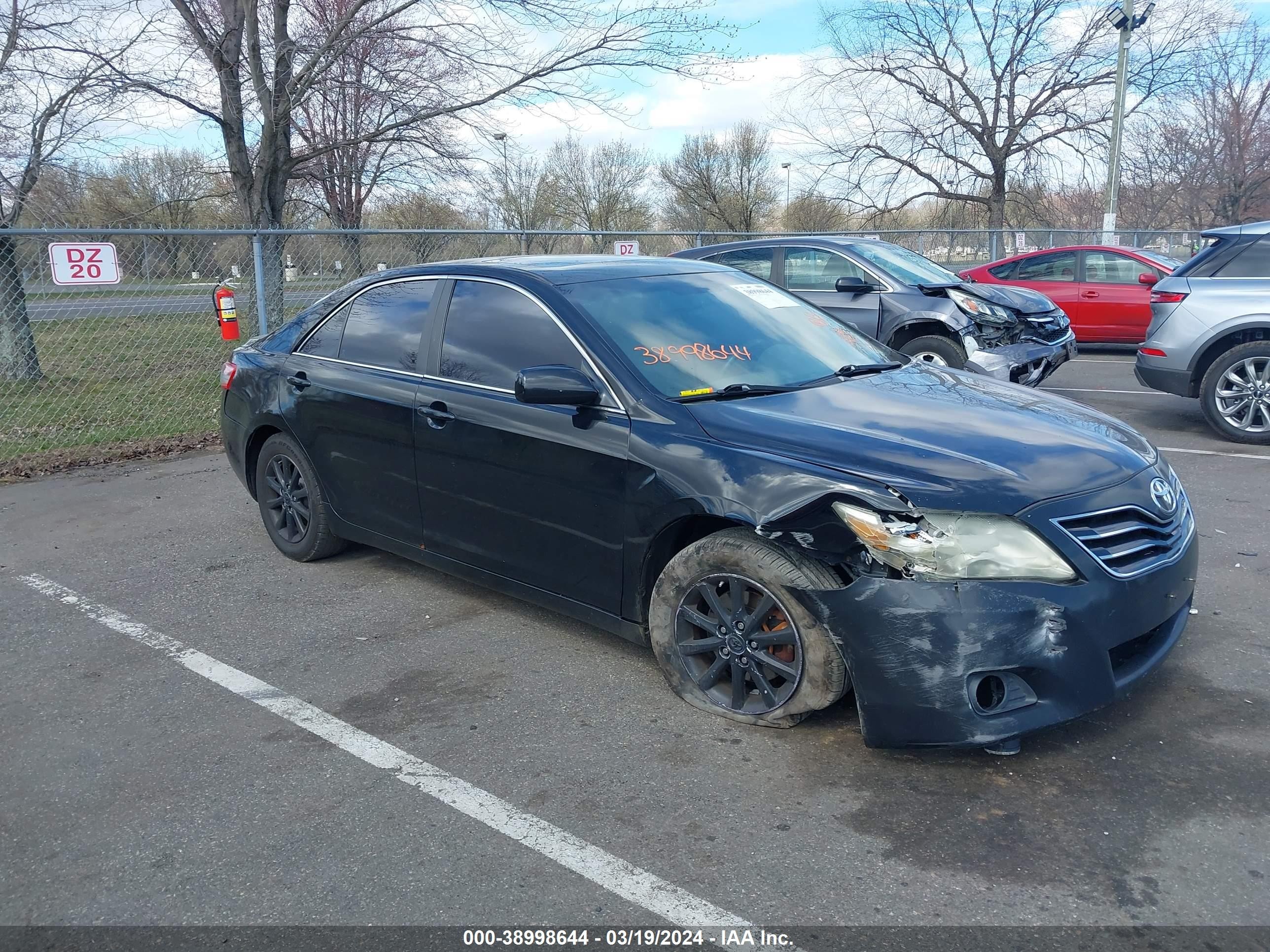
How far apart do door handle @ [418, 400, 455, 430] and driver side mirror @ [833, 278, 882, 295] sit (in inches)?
239

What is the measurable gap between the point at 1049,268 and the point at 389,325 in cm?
1154

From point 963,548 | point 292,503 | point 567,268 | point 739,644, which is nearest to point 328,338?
point 292,503

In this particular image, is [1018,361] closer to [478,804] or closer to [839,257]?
[839,257]

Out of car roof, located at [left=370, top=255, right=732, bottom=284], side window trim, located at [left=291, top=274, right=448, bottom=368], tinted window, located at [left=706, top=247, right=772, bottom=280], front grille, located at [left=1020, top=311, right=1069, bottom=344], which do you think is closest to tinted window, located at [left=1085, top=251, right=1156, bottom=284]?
front grille, located at [left=1020, top=311, right=1069, bottom=344]

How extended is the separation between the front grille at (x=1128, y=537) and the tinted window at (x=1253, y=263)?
18.6ft

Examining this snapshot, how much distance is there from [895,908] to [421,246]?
10038mm

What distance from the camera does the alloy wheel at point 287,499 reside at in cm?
550

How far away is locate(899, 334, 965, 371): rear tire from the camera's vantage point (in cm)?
915

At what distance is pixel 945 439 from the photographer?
137 inches

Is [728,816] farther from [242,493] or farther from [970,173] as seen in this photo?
[970,173]

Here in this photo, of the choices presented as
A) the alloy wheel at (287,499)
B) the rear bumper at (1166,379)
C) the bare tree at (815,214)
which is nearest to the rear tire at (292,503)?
the alloy wheel at (287,499)

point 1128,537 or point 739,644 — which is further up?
point 1128,537

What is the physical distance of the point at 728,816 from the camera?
9.98 ft

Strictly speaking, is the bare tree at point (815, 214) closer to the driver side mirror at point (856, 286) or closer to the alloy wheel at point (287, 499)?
the driver side mirror at point (856, 286)
